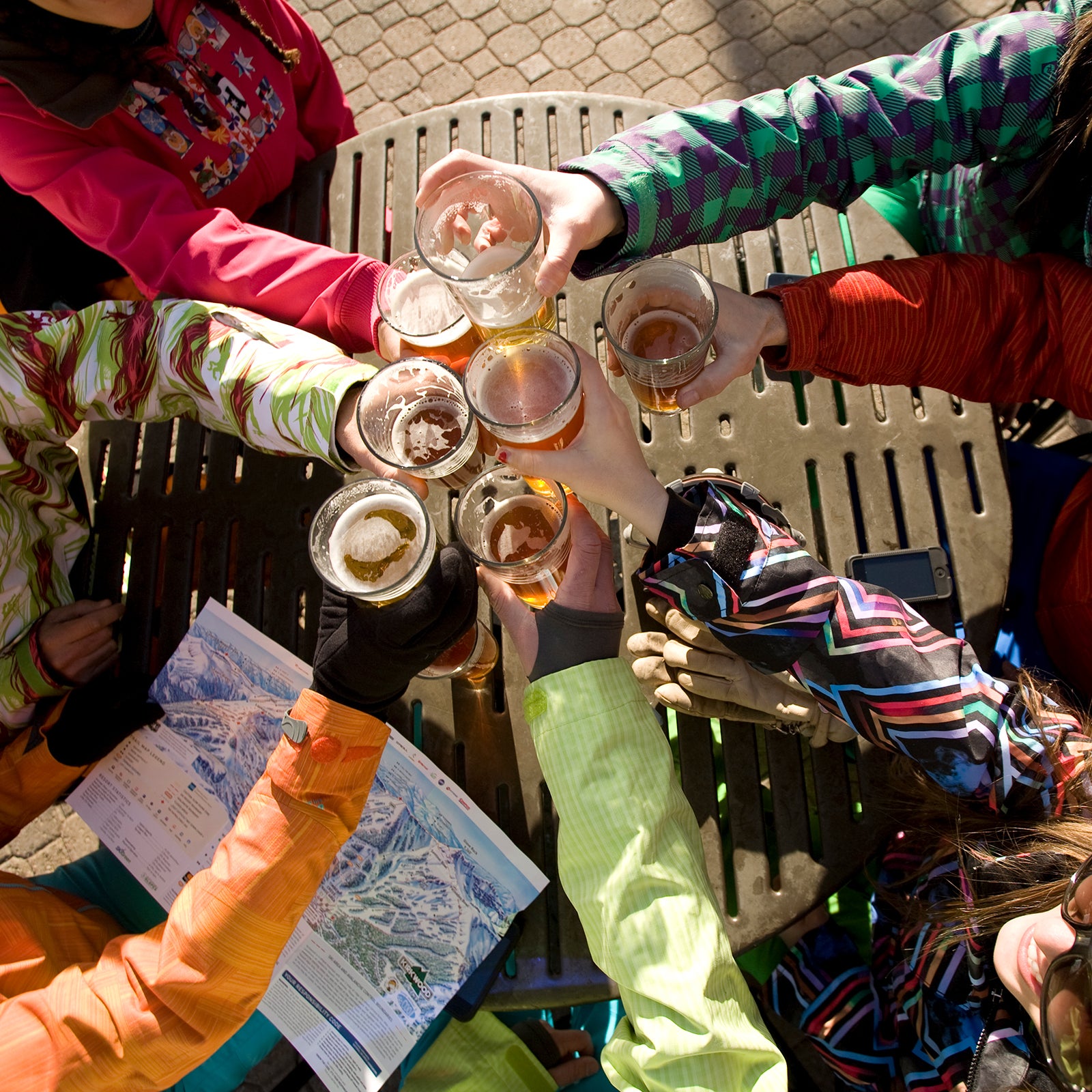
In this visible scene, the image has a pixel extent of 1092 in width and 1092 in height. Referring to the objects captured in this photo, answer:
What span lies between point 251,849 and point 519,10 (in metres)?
4.15

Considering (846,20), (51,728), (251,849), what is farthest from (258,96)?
(846,20)

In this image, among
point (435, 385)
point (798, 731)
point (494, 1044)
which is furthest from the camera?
point (494, 1044)

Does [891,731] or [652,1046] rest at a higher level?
[891,731]

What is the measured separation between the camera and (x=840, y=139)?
184 cm

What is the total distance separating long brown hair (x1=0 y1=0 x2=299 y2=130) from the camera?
1.86 meters

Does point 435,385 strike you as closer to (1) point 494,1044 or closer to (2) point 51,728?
(2) point 51,728

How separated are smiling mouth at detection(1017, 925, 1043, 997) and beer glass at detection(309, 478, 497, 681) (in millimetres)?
1406

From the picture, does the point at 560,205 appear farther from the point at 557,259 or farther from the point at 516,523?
the point at 516,523

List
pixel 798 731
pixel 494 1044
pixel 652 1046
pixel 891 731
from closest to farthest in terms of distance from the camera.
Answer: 1. pixel 652 1046
2. pixel 891 731
3. pixel 798 731
4. pixel 494 1044

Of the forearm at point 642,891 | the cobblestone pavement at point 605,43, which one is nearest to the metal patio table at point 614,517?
the forearm at point 642,891

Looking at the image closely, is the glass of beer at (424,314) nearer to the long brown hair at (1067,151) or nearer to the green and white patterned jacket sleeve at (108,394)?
the green and white patterned jacket sleeve at (108,394)

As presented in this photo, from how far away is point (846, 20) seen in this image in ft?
12.8

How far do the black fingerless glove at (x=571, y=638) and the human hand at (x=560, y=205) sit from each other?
68 cm

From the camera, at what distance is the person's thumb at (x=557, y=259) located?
1609 mm
